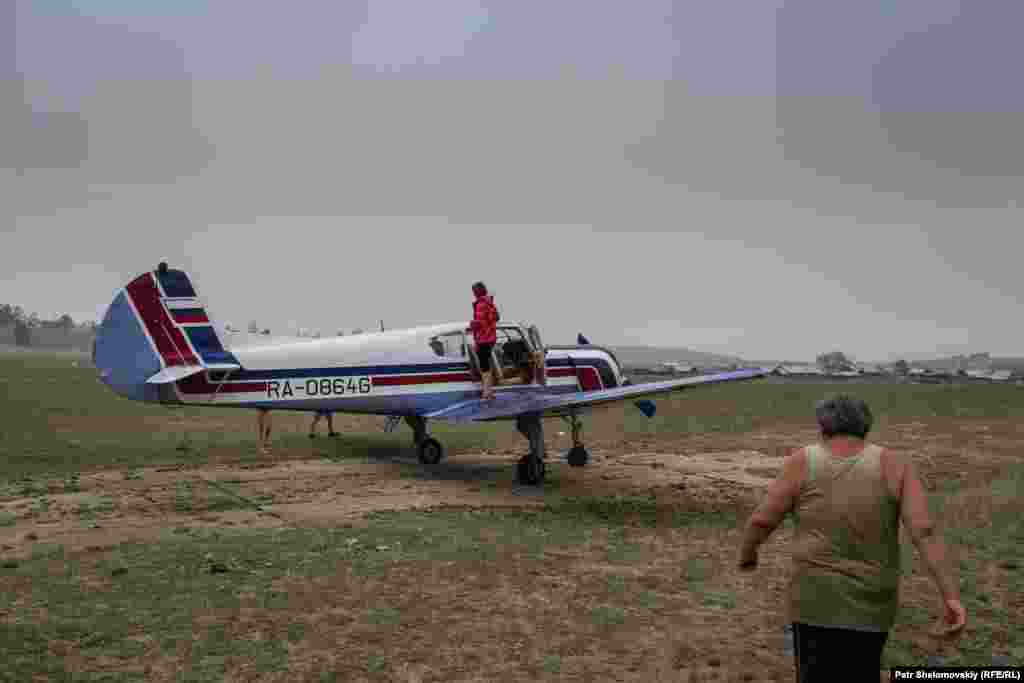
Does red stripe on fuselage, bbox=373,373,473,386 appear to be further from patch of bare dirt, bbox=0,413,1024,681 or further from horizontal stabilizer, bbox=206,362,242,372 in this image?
horizontal stabilizer, bbox=206,362,242,372

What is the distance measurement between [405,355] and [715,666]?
36.2ft

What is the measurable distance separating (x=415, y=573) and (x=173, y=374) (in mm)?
8932

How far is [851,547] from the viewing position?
3863 millimetres

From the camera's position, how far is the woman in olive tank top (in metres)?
3.82

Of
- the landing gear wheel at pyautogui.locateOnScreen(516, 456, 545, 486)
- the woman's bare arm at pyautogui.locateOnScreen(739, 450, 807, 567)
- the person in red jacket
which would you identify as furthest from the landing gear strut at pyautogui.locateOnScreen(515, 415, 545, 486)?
the woman's bare arm at pyautogui.locateOnScreen(739, 450, 807, 567)

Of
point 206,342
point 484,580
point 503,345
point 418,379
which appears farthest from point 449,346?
point 484,580

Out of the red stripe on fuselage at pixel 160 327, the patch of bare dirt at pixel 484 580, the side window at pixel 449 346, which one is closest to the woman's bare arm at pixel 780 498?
the patch of bare dirt at pixel 484 580

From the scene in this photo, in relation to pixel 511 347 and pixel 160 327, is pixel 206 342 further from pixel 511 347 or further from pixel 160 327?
pixel 511 347

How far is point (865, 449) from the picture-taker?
3982 mm

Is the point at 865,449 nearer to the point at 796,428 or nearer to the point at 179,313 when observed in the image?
the point at 179,313

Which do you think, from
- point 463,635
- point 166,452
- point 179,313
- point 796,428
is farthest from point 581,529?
point 796,428

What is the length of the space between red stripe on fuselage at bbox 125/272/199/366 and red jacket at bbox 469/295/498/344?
5.47 meters

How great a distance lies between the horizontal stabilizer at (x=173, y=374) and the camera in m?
14.8

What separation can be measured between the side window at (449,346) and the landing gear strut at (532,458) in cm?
261
